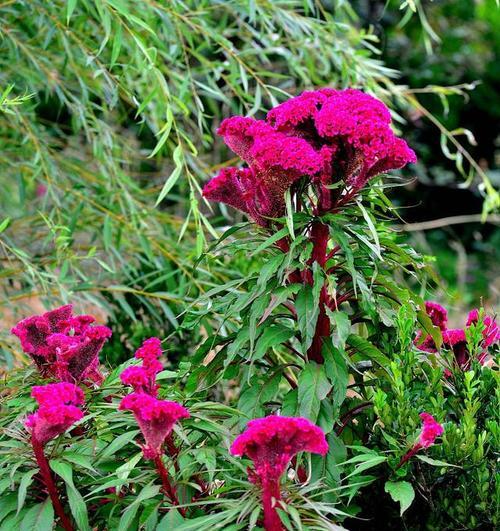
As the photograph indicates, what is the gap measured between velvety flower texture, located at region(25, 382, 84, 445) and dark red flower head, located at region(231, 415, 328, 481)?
0.29m

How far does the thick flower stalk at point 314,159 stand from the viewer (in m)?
1.68

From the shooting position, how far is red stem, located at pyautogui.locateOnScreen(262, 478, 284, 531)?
144 centimetres

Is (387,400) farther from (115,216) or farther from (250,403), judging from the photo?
(115,216)

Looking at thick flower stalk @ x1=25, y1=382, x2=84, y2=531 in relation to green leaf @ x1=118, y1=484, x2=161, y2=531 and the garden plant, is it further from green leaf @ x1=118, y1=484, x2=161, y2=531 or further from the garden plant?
green leaf @ x1=118, y1=484, x2=161, y2=531

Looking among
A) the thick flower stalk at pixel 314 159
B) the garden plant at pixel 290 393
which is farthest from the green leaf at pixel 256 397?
the thick flower stalk at pixel 314 159

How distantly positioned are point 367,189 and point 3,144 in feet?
6.50

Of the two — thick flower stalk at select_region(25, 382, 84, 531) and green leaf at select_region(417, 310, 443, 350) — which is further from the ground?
thick flower stalk at select_region(25, 382, 84, 531)

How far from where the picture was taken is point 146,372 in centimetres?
160

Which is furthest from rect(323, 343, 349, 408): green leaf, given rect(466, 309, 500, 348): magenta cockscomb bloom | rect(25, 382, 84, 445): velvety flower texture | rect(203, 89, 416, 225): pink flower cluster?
rect(25, 382, 84, 445): velvety flower texture

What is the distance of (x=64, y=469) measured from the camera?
1548 mm

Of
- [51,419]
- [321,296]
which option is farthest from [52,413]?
[321,296]

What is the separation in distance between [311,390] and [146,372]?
0.32 metres

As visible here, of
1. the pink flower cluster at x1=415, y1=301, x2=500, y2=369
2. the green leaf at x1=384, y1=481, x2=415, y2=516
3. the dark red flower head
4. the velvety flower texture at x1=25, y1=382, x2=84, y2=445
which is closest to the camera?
the dark red flower head

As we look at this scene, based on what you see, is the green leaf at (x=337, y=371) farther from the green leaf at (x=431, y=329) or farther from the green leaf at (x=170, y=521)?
the green leaf at (x=170, y=521)
